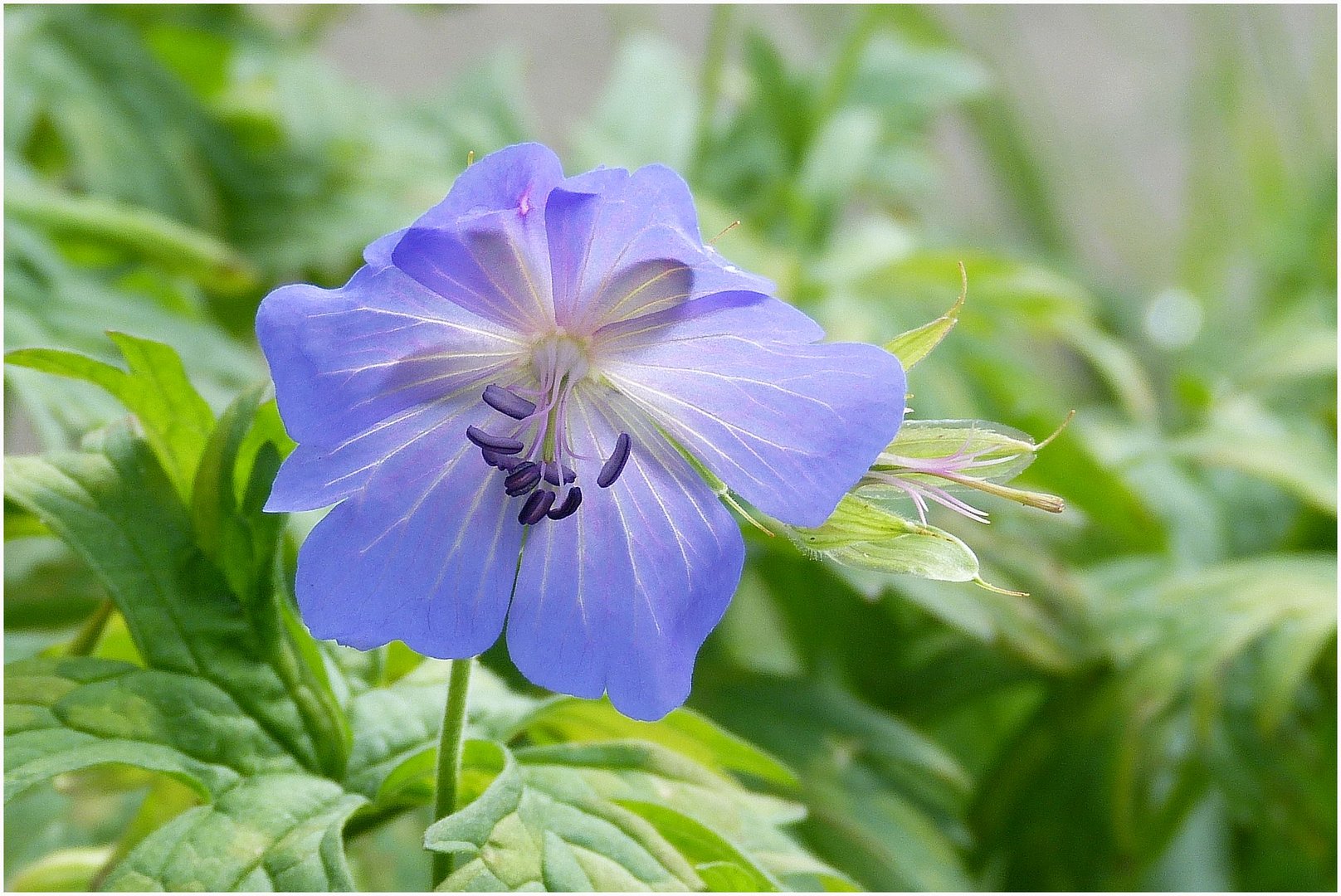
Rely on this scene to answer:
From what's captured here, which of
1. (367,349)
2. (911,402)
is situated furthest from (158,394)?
→ (911,402)

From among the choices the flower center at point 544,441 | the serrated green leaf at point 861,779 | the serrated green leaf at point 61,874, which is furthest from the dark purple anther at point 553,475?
the serrated green leaf at point 861,779

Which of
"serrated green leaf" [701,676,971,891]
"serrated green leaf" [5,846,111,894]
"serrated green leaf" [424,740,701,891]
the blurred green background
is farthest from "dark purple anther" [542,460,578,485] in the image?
"serrated green leaf" [701,676,971,891]

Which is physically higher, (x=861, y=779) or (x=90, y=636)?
(x=90, y=636)

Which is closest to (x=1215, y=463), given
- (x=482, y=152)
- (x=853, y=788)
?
(x=853, y=788)

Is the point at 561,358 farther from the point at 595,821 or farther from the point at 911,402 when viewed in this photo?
the point at 911,402

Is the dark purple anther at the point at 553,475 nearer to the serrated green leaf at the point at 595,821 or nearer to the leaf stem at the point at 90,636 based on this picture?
the serrated green leaf at the point at 595,821

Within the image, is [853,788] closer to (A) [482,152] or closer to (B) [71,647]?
(B) [71,647]
